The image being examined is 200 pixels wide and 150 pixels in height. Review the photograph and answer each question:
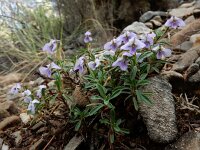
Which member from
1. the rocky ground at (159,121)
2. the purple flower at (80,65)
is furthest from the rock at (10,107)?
the purple flower at (80,65)

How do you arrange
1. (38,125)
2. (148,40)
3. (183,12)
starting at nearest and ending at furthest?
(148,40) → (38,125) → (183,12)

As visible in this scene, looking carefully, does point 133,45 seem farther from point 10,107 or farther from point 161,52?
point 10,107

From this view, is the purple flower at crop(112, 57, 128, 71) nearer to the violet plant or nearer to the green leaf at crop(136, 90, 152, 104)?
the violet plant

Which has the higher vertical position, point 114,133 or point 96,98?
point 96,98

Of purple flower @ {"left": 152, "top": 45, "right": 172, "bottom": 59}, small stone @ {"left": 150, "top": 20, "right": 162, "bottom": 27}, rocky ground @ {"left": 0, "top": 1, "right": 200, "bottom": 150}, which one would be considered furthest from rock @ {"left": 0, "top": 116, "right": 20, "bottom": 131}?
small stone @ {"left": 150, "top": 20, "right": 162, "bottom": 27}

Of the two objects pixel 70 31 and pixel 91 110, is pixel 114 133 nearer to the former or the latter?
pixel 91 110

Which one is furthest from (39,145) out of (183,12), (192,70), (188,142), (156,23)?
(183,12)

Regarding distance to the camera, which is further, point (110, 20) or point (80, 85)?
point (110, 20)

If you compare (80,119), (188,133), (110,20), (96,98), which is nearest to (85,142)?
(80,119)
